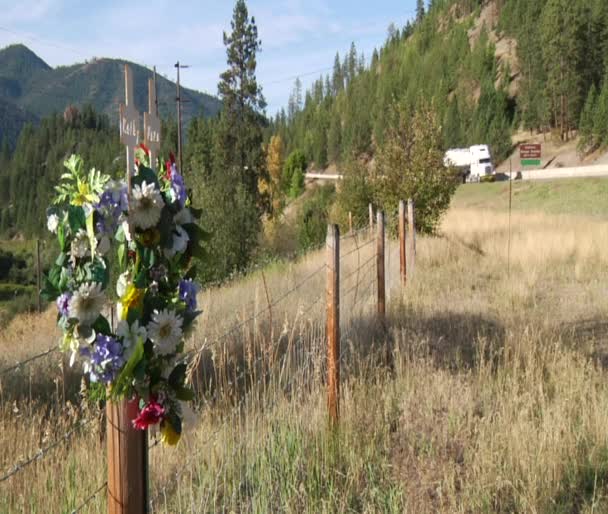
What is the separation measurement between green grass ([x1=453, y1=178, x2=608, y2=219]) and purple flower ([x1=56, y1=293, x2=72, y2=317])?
31817 mm

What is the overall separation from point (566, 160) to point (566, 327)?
53724 millimetres

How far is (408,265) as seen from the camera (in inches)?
444

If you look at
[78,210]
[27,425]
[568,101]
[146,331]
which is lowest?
[27,425]

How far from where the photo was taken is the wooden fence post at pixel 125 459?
1.83m

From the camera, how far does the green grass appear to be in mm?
34906

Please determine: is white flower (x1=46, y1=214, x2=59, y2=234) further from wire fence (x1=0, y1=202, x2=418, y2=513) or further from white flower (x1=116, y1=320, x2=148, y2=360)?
wire fence (x1=0, y1=202, x2=418, y2=513)

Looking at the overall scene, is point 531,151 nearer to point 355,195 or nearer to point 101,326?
point 355,195

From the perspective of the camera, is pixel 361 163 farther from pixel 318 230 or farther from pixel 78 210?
pixel 78 210

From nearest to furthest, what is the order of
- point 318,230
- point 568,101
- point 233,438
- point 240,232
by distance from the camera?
point 233,438 → point 240,232 → point 318,230 → point 568,101

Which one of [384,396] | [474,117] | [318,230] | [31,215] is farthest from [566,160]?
[31,215]

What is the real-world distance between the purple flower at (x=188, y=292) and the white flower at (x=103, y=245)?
0.85 feet

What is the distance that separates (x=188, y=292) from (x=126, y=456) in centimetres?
49

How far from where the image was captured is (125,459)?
185cm

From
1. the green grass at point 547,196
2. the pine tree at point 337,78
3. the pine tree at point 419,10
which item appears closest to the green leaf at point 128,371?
the green grass at point 547,196
